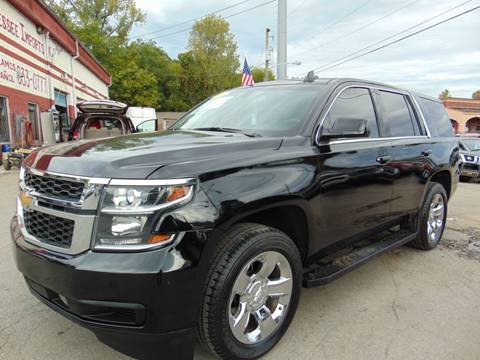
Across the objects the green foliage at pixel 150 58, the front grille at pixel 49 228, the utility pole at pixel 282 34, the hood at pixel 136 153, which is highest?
the green foliage at pixel 150 58

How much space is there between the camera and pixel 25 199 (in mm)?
2463

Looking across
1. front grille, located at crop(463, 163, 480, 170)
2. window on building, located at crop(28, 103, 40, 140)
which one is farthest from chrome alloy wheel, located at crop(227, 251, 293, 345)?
window on building, located at crop(28, 103, 40, 140)

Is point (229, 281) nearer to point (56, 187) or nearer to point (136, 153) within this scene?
point (136, 153)

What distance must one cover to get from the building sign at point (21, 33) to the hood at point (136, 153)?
41.6ft

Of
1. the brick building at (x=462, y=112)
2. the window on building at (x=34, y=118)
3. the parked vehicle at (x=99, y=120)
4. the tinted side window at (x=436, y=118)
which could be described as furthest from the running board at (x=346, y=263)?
the brick building at (x=462, y=112)

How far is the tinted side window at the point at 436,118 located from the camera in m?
4.68

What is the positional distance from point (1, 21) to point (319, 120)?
43.5ft

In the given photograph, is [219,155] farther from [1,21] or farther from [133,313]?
[1,21]

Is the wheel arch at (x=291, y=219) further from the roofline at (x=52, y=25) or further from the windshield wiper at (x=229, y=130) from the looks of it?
the roofline at (x=52, y=25)

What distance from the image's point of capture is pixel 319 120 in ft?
9.90

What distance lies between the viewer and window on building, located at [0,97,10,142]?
12547 millimetres

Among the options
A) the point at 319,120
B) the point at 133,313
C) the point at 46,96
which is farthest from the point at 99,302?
the point at 46,96

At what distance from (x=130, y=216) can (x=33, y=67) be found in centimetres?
1553

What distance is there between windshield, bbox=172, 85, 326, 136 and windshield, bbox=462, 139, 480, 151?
13.3m
